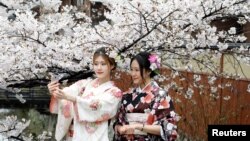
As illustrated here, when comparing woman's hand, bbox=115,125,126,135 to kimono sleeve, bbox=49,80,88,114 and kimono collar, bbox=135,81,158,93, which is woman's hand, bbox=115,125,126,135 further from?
kimono sleeve, bbox=49,80,88,114

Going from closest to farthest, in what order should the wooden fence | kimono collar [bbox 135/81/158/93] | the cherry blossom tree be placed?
kimono collar [bbox 135/81/158/93] → the cherry blossom tree → the wooden fence

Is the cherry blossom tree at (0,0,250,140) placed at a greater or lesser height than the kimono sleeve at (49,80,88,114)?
greater

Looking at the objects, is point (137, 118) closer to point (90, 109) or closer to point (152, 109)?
point (152, 109)

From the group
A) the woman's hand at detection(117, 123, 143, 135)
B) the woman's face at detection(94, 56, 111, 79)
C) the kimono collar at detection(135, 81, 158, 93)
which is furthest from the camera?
the woman's face at detection(94, 56, 111, 79)

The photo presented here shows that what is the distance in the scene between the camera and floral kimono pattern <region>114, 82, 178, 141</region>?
3.24 metres

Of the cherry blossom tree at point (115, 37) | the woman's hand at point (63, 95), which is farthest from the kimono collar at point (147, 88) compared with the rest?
the cherry blossom tree at point (115, 37)

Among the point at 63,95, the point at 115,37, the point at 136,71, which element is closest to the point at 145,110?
the point at 136,71

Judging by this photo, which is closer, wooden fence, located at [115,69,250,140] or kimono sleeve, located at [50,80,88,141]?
kimono sleeve, located at [50,80,88,141]

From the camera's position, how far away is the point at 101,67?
3.45 m

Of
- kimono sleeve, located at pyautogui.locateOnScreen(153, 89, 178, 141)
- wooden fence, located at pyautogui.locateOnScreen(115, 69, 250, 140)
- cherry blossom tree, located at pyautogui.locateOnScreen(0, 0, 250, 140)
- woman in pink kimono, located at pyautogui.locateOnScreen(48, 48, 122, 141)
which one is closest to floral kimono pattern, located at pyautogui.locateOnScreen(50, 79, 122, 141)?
woman in pink kimono, located at pyautogui.locateOnScreen(48, 48, 122, 141)

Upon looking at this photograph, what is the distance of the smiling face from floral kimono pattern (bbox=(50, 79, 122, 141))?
0.25 ft

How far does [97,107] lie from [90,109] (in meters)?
0.05

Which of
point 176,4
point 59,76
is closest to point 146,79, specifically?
point 176,4

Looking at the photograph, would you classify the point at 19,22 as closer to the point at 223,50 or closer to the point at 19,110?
the point at 223,50
